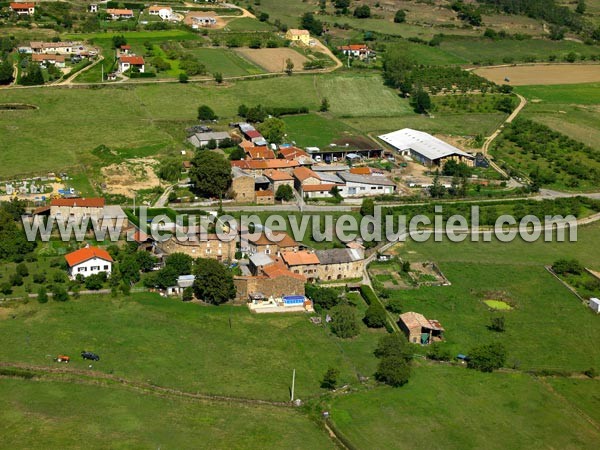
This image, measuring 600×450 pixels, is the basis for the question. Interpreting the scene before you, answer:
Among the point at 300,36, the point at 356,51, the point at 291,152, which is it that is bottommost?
the point at 291,152

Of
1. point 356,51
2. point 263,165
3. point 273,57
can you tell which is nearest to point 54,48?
point 273,57

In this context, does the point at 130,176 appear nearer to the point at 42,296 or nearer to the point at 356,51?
the point at 42,296

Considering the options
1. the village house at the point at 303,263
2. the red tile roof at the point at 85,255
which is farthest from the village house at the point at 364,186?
the red tile roof at the point at 85,255

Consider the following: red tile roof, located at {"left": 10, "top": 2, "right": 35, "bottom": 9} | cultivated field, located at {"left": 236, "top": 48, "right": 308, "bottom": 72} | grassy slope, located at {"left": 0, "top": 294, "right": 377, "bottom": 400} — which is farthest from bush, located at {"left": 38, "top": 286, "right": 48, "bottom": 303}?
red tile roof, located at {"left": 10, "top": 2, "right": 35, "bottom": 9}

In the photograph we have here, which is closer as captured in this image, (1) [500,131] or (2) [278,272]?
(2) [278,272]

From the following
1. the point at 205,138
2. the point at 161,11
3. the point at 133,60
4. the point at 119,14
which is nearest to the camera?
the point at 205,138

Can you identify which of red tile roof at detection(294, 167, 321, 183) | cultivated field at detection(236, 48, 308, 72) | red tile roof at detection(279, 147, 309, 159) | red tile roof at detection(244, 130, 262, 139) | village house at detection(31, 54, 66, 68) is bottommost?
red tile roof at detection(294, 167, 321, 183)

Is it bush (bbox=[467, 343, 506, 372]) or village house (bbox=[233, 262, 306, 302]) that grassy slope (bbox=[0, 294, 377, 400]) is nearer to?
village house (bbox=[233, 262, 306, 302])
